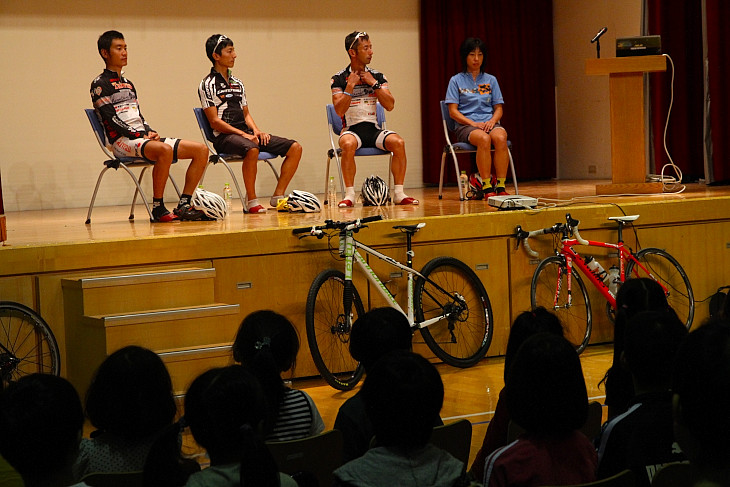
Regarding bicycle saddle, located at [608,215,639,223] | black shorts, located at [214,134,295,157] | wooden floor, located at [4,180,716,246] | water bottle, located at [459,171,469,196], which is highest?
black shorts, located at [214,134,295,157]

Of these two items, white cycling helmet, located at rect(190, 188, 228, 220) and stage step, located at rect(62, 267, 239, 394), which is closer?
stage step, located at rect(62, 267, 239, 394)

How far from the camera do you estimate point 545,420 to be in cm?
199

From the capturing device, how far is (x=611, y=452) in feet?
7.10

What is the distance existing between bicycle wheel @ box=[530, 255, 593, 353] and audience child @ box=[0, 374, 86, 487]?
11.8 feet

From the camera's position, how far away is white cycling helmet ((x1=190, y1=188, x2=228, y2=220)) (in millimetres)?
5754

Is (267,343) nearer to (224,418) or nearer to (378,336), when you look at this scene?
(378,336)

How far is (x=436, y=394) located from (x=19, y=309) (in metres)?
2.86

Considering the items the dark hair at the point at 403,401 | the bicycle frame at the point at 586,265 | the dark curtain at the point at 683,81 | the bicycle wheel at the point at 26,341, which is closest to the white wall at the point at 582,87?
the dark curtain at the point at 683,81

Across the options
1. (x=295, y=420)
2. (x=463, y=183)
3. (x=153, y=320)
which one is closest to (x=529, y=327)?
(x=295, y=420)

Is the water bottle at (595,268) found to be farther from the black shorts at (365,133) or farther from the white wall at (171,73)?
the white wall at (171,73)

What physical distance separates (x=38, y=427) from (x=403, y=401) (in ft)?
2.38

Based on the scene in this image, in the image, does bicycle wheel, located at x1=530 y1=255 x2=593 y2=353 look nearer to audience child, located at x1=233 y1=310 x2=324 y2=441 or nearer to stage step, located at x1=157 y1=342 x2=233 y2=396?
stage step, located at x1=157 y1=342 x2=233 y2=396

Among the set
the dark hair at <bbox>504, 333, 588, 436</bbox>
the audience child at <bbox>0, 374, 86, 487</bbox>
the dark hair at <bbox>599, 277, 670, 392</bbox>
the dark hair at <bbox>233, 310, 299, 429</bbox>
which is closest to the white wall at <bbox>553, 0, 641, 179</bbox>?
the dark hair at <bbox>599, 277, 670, 392</bbox>

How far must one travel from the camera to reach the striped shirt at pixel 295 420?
260 centimetres
